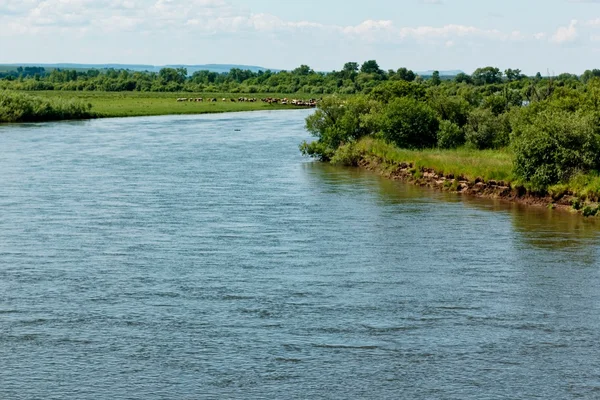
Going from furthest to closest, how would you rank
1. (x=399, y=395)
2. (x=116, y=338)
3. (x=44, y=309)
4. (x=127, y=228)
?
(x=127, y=228)
(x=44, y=309)
(x=116, y=338)
(x=399, y=395)

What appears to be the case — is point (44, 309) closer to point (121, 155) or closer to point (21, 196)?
point (21, 196)

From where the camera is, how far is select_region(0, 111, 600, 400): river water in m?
21.2

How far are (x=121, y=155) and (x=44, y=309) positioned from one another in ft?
131

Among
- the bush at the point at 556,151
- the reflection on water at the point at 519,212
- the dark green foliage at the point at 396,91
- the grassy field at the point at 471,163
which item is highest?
the dark green foliage at the point at 396,91

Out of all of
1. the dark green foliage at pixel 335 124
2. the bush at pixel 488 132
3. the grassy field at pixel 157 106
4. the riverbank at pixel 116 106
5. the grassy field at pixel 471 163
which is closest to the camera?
the grassy field at pixel 471 163

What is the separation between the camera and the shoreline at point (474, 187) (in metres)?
42.5

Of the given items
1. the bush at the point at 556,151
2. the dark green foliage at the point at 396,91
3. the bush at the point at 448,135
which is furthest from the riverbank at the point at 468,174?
the dark green foliage at the point at 396,91

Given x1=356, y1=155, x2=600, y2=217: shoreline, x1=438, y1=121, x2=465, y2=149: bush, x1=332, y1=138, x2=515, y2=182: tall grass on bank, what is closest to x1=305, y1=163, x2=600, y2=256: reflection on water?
x1=356, y1=155, x2=600, y2=217: shoreline

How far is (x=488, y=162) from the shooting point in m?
50.0

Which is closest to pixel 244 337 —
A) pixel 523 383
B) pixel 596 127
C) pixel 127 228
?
pixel 523 383

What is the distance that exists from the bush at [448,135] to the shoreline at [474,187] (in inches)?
160

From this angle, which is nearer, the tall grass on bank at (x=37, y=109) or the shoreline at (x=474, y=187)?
the shoreline at (x=474, y=187)

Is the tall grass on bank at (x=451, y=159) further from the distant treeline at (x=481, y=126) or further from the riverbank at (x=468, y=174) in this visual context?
the distant treeline at (x=481, y=126)

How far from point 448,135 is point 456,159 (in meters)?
6.90
